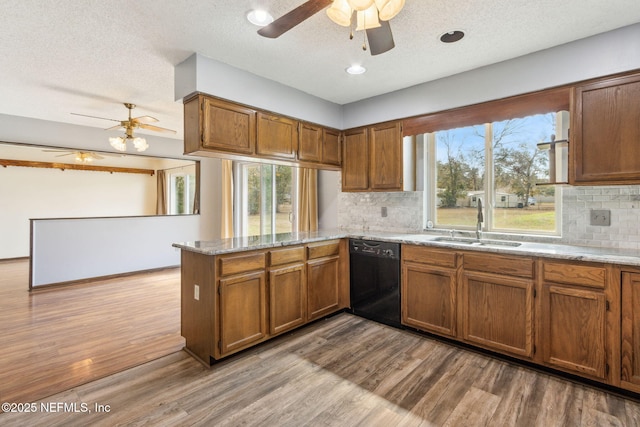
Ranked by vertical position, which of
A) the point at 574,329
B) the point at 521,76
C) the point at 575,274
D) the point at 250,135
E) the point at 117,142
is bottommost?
the point at 574,329

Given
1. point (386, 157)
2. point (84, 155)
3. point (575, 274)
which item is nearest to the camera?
point (575, 274)

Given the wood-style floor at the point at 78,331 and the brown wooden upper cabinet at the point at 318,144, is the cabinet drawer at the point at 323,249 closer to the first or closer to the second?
the brown wooden upper cabinet at the point at 318,144

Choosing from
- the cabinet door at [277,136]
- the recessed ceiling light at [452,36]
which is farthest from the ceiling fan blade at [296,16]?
the cabinet door at [277,136]

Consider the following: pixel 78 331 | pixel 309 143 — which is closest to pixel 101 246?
pixel 78 331

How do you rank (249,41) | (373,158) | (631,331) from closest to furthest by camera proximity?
(631,331), (249,41), (373,158)

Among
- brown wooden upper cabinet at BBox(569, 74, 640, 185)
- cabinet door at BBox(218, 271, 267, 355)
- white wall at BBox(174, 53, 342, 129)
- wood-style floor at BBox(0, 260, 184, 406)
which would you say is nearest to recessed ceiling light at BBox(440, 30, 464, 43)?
brown wooden upper cabinet at BBox(569, 74, 640, 185)

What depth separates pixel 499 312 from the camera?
97.8 inches

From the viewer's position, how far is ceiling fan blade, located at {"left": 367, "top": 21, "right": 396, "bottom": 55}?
170cm

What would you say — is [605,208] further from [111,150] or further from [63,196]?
[63,196]

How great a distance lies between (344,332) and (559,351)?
5.65ft

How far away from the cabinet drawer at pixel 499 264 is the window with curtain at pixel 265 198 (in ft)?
9.68

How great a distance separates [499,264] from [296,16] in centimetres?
229

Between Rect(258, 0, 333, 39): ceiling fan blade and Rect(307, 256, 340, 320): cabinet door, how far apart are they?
208cm

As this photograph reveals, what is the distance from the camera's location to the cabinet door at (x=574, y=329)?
6.82ft
